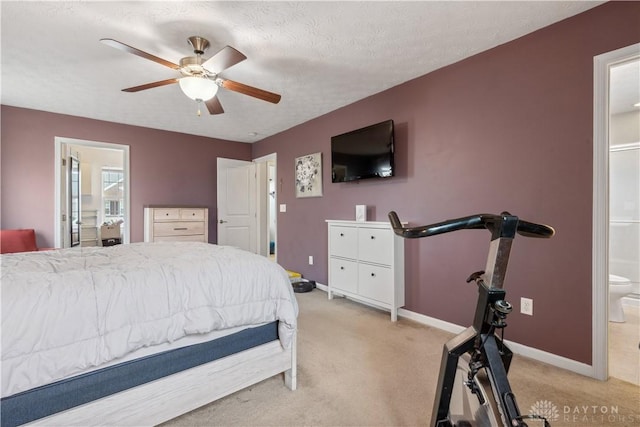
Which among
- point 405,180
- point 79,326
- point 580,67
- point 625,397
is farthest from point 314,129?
point 625,397

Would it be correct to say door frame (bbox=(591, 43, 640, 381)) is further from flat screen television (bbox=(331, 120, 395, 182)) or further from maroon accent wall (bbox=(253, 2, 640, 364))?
flat screen television (bbox=(331, 120, 395, 182))

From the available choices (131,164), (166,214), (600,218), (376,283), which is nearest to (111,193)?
(131,164)

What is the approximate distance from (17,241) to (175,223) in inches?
65.1

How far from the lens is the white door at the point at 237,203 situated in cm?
501

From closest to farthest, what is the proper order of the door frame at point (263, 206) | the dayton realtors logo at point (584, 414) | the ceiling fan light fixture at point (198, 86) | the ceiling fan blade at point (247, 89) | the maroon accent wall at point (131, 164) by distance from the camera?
the dayton realtors logo at point (584, 414)
the ceiling fan light fixture at point (198, 86)
the ceiling fan blade at point (247, 89)
the maroon accent wall at point (131, 164)
the door frame at point (263, 206)

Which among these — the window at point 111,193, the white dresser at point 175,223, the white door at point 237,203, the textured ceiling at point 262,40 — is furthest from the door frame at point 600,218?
Answer: the window at point 111,193

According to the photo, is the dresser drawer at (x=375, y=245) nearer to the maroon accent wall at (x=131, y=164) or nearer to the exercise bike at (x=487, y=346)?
the exercise bike at (x=487, y=346)

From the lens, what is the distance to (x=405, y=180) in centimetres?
301

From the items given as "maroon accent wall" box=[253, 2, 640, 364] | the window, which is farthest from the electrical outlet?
the window

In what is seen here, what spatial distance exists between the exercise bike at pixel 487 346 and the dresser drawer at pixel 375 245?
1.89m

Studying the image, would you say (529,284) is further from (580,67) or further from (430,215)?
(580,67)

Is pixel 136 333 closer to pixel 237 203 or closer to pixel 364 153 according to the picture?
pixel 364 153

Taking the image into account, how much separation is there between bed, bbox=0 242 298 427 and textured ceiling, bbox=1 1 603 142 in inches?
61.4

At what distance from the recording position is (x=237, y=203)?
205 inches
